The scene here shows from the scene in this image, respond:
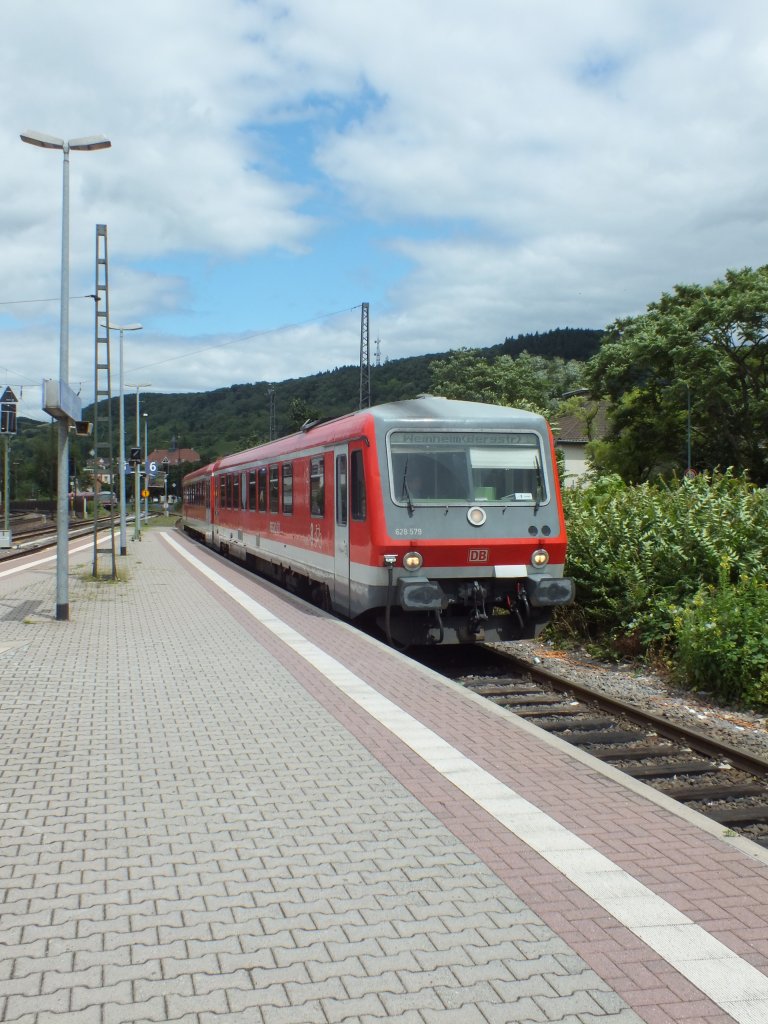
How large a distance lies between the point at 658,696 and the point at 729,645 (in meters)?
0.86

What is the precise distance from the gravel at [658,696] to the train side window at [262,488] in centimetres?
748

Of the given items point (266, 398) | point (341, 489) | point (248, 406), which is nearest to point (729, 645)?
point (341, 489)

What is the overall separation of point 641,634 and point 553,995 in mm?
8927

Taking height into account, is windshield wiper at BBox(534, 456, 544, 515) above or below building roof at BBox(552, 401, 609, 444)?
below

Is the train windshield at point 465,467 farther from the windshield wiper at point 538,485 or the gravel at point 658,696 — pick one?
the gravel at point 658,696

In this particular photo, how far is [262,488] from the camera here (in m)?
19.5

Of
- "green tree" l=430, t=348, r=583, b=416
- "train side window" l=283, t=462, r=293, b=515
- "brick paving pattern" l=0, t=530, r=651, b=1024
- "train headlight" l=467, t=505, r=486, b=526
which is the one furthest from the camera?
"green tree" l=430, t=348, r=583, b=416

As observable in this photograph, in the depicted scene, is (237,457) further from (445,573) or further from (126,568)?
(445,573)

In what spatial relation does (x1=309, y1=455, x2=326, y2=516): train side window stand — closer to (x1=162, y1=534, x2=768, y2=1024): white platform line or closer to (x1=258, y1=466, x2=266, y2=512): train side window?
(x1=258, y1=466, x2=266, y2=512): train side window

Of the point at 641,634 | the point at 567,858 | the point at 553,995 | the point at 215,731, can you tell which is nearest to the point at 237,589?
the point at 641,634

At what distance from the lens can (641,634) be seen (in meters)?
11.9

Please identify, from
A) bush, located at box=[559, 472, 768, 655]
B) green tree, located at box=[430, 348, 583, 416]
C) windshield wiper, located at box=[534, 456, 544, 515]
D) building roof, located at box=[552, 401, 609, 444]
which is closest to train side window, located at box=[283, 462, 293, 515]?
bush, located at box=[559, 472, 768, 655]

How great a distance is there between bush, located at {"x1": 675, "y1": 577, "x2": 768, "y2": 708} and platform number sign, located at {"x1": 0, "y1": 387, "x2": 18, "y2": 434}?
81.1 ft

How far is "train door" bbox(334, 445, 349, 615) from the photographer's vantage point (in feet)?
39.9
